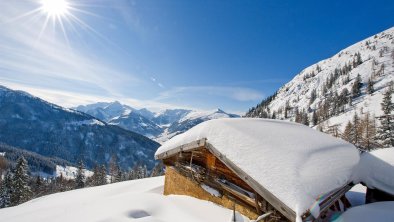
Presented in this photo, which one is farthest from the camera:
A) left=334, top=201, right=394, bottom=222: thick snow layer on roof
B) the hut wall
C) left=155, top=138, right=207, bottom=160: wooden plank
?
left=155, top=138, right=207, bottom=160: wooden plank

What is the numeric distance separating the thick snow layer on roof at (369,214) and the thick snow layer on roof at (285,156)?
749 millimetres

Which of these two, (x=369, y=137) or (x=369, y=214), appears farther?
(x=369, y=137)

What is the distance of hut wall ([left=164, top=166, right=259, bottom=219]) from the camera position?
7547mm

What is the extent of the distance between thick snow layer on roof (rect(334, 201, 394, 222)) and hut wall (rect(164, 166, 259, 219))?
2088 mm

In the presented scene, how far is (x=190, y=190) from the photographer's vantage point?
983 cm

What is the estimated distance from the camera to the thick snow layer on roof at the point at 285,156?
540 centimetres

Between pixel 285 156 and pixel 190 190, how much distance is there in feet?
14.9

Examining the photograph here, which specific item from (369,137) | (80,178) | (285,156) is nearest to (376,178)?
(285,156)

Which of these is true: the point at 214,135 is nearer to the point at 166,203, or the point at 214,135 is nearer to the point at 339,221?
the point at 166,203

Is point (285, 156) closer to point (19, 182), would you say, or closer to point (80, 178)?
point (19, 182)

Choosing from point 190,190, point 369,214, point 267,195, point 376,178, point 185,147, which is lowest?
point 190,190

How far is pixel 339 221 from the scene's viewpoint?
6.08m

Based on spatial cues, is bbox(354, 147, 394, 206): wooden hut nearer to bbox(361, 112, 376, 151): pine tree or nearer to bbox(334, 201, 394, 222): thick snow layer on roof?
bbox(334, 201, 394, 222): thick snow layer on roof

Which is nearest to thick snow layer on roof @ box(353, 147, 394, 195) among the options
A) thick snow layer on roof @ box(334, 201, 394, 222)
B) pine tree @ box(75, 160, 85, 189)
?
thick snow layer on roof @ box(334, 201, 394, 222)
